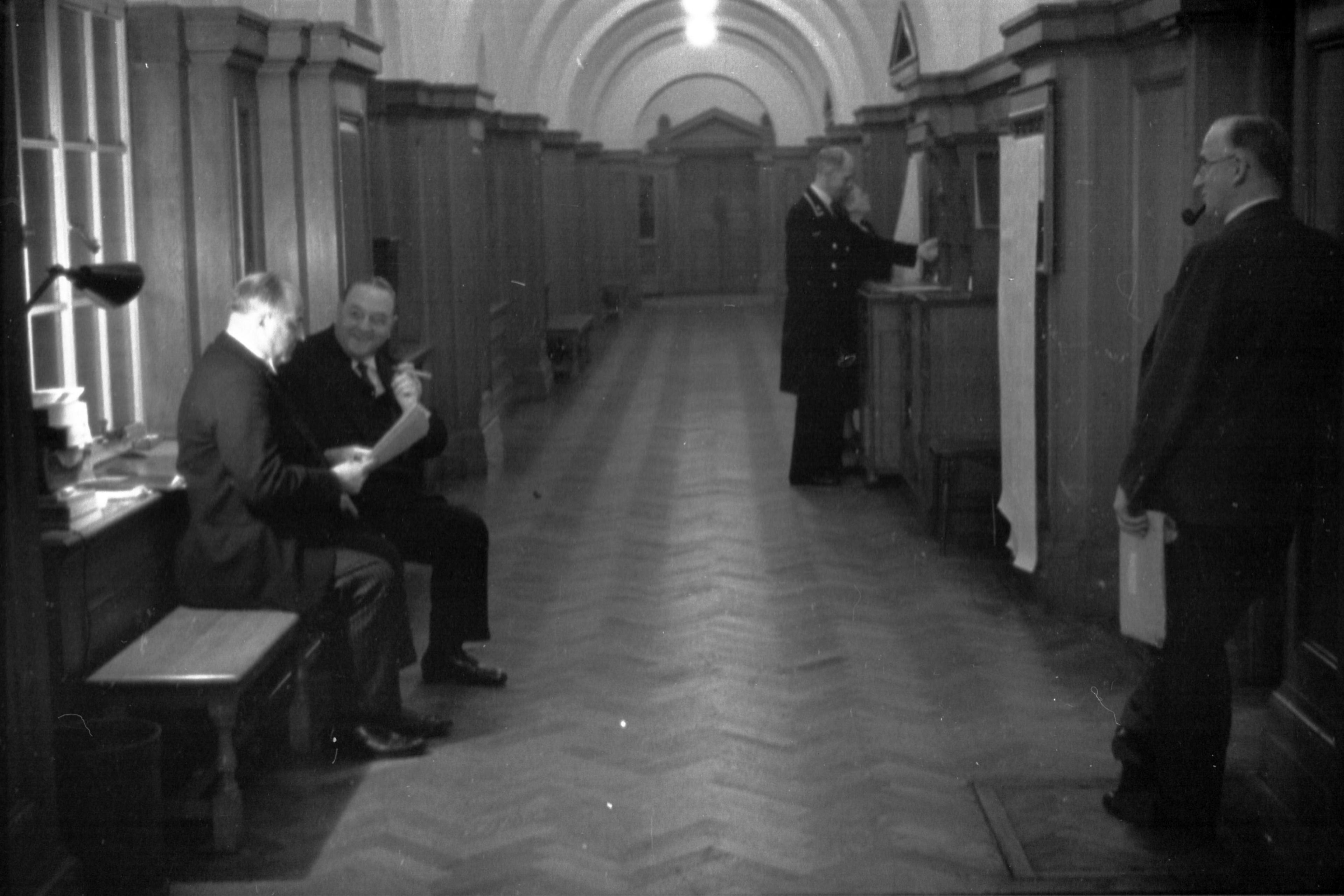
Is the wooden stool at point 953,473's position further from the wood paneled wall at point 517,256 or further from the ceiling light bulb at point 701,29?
the ceiling light bulb at point 701,29

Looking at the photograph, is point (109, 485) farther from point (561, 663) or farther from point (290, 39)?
point (290, 39)

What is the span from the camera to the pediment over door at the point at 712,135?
102ft

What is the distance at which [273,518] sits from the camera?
16.9 ft

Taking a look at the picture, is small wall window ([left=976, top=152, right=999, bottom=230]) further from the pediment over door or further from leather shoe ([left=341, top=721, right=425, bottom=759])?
the pediment over door

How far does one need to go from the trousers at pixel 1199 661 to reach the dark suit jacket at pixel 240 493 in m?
2.44

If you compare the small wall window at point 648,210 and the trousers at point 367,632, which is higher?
the small wall window at point 648,210

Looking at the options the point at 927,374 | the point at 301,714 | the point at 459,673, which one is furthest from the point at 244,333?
the point at 927,374

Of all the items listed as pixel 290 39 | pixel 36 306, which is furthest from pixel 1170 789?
pixel 290 39

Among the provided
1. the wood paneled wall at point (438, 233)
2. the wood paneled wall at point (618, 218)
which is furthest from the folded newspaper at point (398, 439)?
the wood paneled wall at point (618, 218)

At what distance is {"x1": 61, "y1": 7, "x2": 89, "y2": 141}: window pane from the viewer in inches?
222

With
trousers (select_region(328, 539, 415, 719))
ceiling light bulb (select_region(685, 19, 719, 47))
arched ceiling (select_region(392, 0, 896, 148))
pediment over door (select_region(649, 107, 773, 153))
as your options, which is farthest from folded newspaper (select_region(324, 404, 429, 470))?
pediment over door (select_region(649, 107, 773, 153))

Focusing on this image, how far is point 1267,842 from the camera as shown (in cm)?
443

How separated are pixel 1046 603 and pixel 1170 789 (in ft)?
8.53

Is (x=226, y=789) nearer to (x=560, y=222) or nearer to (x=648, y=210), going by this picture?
(x=560, y=222)
